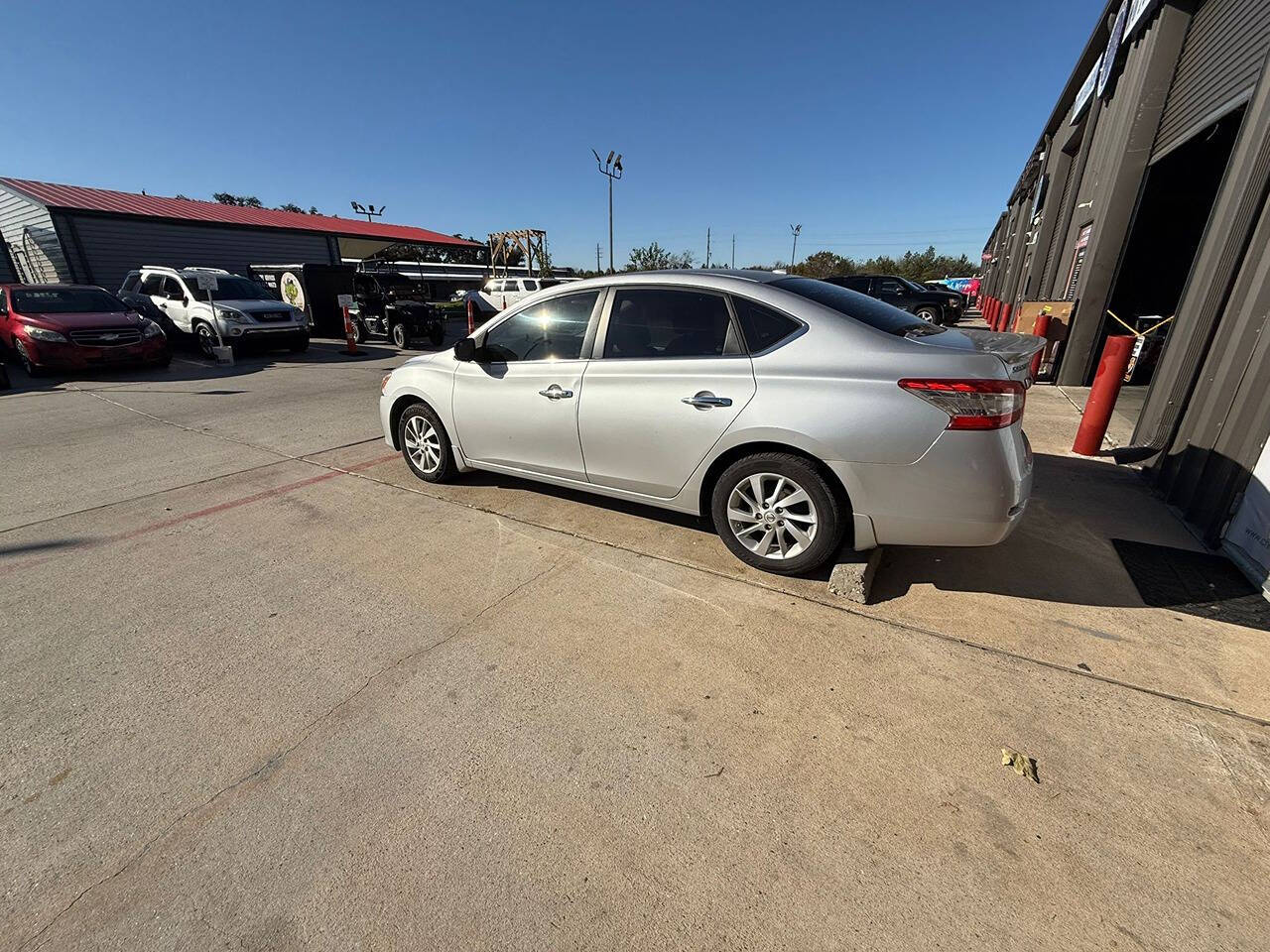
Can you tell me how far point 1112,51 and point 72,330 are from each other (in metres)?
17.6

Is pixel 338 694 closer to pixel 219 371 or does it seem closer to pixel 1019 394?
pixel 1019 394

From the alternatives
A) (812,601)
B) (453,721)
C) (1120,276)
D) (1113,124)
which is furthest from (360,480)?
(1113,124)

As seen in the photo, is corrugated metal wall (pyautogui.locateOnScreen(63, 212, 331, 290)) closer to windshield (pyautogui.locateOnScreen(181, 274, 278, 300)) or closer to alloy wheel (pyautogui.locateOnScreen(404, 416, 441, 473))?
windshield (pyautogui.locateOnScreen(181, 274, 278, 300))

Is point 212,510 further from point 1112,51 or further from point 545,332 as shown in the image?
point 1112,51

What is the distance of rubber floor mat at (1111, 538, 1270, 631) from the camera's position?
294 cm

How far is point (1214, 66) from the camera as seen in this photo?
223 inches

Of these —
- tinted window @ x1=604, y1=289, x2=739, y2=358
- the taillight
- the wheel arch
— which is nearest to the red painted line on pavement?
tinted window @ x1=604, y1=289, x2=739, y2=358

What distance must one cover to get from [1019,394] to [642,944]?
277 cm

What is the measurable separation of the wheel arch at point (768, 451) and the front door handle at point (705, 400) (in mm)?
250

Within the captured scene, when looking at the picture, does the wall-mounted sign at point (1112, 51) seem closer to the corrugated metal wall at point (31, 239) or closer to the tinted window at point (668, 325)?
the tinted window at point (668, 325)

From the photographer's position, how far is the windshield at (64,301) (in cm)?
1001

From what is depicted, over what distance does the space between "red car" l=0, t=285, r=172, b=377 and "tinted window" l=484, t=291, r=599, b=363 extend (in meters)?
10.1

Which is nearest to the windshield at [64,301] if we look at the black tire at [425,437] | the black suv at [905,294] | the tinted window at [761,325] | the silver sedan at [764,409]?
the black tire at [425,437]

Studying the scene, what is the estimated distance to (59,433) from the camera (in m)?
6.66
